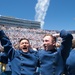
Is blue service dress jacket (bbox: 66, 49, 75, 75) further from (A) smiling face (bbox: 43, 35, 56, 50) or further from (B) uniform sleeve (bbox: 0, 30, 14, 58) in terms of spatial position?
(B) uniform sleeve (bbox: 0, 30, 14, 58)

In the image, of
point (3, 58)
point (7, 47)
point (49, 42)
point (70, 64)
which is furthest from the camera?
point (3, 58)

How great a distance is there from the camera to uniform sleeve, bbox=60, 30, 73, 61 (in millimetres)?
3693

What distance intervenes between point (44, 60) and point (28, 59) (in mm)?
490

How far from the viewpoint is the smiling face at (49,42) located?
3885mm

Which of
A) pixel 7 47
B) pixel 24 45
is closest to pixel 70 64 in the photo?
pixel 24 45

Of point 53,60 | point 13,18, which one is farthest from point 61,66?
point 13,18

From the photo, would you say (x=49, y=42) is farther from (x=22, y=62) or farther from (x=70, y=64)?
(x=22, y=62)

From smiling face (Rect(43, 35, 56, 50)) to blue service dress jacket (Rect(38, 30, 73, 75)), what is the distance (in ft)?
0.22

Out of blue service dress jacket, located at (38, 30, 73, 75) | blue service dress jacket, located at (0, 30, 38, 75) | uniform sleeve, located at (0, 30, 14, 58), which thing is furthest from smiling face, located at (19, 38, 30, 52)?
blue service dress jacket, located at (38, 30, 73, 75)

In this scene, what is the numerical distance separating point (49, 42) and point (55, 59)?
25 cm

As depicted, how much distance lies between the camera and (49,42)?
3.88m

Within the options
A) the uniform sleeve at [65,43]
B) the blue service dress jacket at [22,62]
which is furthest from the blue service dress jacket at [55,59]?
the blue service dress jacket at [22,62]

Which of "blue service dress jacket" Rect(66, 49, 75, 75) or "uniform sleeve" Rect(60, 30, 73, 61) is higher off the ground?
"uniform sleeve" Rect(60, 30, 73, 61)

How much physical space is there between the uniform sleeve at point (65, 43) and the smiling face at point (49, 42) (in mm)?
155
